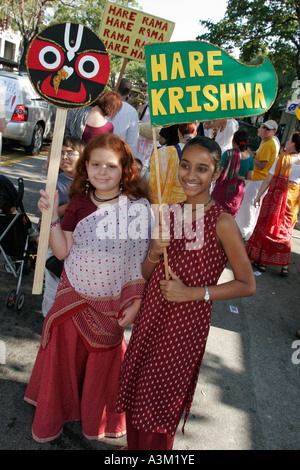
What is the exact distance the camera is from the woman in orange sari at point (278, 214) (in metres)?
5.35

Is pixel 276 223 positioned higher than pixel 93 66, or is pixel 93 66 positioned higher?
pixel 93 66

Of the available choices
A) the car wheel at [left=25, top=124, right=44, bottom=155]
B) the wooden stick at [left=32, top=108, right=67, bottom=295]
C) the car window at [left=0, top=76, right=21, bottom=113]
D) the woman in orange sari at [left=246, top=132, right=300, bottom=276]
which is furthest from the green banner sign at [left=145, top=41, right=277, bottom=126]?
the car wheel at [left=25, top=124, right=44, bottom=155]

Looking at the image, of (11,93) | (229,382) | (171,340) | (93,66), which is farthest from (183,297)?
(11,93)

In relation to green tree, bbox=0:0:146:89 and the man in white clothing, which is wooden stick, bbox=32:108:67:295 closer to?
the man in white clothing

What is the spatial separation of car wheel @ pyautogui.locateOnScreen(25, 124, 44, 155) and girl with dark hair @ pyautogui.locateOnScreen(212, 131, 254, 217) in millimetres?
6289

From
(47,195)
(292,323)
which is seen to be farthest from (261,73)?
(292,323)

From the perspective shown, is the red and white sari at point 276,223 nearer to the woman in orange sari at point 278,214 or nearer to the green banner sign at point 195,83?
the woman in orange sari at point 278,214

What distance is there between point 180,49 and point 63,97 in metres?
0.65

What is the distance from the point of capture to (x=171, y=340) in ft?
6.46

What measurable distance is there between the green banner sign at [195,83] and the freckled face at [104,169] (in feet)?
1.00

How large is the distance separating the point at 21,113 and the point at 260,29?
1605 cm

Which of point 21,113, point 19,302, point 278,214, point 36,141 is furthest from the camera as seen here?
point 36,141

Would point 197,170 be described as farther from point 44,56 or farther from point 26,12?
point 26,12
